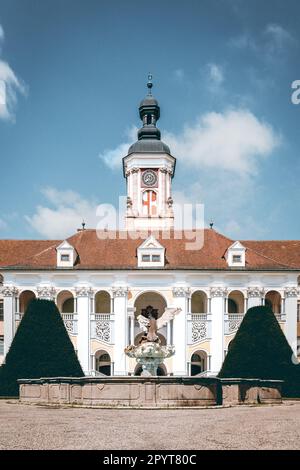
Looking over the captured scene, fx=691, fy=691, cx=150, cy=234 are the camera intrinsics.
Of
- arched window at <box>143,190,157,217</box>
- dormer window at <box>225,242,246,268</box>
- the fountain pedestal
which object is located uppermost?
arched window at <box>143,190,157,217</box>

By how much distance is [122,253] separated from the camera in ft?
167

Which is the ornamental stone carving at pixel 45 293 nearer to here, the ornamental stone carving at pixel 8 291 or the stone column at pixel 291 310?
the ornamental stone carving at pixel 8 291

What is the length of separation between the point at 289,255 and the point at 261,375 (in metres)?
16.9

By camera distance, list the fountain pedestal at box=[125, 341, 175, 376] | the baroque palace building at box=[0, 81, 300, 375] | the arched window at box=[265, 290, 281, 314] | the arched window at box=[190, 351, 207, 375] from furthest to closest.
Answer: the arched window at box=[265, 290, 281, 314]
the arched window at box=[190, 351, 207, 375]
the baroque palace building at box=[0, 81, 300, 375]
the fountain pedestal at box=[125, 341, 175, 376]

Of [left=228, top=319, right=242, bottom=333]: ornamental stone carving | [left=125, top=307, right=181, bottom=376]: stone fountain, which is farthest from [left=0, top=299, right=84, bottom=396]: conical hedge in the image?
[left=228, top=319, right=242, bottom=333]: ornamental stone carving

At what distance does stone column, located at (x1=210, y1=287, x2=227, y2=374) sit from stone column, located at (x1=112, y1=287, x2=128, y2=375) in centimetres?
610

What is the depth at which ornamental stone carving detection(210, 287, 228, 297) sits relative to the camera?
48.8 m

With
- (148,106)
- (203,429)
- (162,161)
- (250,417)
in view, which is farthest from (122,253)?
(203,429)

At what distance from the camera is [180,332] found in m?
48.4

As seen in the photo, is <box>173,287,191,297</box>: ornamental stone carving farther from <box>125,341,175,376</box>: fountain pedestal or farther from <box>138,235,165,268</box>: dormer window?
<box>125,341,175,376</box>: fountain pedestal

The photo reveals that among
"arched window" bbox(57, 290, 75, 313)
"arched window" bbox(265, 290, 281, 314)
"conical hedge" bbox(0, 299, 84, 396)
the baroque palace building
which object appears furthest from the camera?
"arched window" bbox(265, 290, 281, 314)

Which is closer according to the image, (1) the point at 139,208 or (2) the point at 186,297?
(2) the point at 186,297

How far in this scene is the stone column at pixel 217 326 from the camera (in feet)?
158
